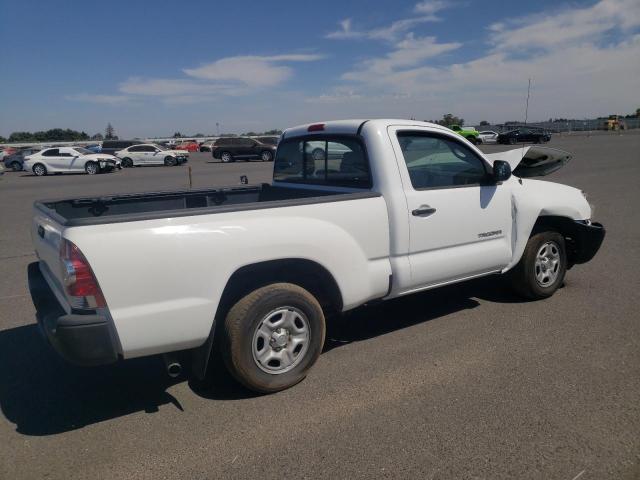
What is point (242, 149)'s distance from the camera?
35094mm

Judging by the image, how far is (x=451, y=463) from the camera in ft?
Answer: 8.76

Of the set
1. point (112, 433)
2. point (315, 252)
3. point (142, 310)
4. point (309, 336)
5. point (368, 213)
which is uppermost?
point (368, 213)

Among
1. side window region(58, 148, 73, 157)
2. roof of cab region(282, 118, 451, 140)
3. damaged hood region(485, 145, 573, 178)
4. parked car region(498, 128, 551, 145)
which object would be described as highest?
parked car region(498, 128, 551, 145)

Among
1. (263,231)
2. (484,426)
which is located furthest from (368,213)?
(484,426)

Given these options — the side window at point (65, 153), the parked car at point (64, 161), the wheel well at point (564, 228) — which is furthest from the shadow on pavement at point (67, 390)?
the side window at point (65, 153)

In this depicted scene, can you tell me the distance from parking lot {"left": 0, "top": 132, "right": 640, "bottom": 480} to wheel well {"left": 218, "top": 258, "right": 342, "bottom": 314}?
647 mm

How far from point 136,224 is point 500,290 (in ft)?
13.7

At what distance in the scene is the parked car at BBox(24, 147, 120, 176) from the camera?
2795cm

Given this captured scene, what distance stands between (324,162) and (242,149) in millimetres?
31482

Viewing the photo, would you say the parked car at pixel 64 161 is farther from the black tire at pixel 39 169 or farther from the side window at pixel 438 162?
the side window at pixel 438 162

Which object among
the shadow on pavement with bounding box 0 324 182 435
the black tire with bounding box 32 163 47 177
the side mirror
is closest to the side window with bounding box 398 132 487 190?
the side mirror

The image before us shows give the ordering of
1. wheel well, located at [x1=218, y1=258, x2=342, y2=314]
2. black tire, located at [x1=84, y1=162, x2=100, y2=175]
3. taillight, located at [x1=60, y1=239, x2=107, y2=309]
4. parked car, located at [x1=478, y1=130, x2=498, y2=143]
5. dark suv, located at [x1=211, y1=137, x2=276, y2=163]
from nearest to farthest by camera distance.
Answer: taillight, located at [x1=60, y1=239, x2=107, y2=309] < wheel well, located at [x1=218, y1=258, x2=342, y2=314] < black tire, located at [x1=84, y1=162, x2=100, y2=175] < dark suv, located at [x1=211, y1=137, x2=276, y2=163] < parked car, located at [x1=478, y1=130, x2=498, y2=143]

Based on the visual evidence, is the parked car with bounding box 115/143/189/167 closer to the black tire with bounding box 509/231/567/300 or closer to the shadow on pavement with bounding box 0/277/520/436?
the shadow on pavement with bounding box 0/277/520/436

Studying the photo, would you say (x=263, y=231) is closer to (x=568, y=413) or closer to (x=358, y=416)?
(x=358, y=416)
